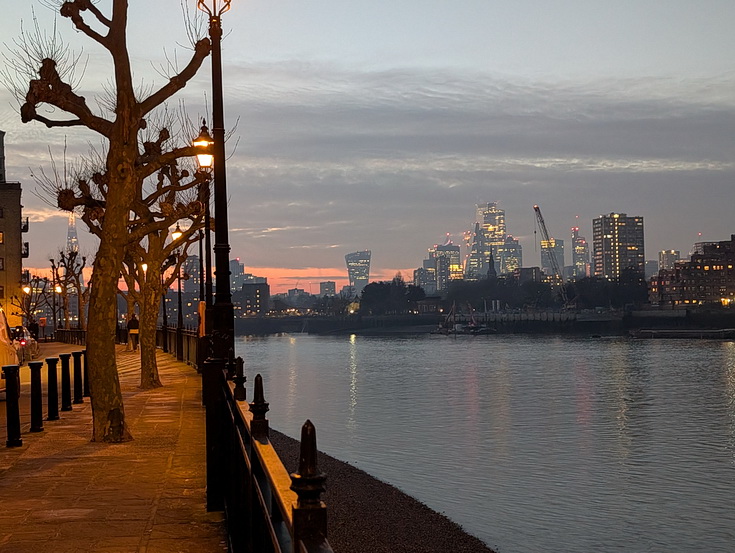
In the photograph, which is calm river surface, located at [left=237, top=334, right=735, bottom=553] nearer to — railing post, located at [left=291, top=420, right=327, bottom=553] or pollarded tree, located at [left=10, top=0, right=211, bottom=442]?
pollarded tree, located at [left=10, top=0, right=211, bottom=442]

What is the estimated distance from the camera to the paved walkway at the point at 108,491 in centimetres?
747

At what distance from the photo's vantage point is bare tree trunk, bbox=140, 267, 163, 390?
22797 mm

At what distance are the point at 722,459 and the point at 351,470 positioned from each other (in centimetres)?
1562

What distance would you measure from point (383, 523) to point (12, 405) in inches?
Answer: 453

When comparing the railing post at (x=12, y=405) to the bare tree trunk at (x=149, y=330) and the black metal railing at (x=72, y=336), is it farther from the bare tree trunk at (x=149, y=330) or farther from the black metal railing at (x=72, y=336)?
the black metal railing at (x=72, y=336)

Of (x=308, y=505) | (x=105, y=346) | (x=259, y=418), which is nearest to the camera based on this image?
(x=308, y=505)

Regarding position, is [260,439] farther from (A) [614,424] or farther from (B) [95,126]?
(A) [614,424]

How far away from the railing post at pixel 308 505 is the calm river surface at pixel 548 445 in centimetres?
2002

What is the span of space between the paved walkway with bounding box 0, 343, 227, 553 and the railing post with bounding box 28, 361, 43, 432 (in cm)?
20

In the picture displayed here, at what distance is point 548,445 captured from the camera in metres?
37.9

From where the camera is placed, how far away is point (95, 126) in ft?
43.9

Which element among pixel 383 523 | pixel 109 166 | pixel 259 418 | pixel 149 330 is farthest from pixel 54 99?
pixel 383 523

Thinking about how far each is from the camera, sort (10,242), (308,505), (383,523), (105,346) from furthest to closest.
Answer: (10,242)
(383,523)
(105,346)
(308,505)

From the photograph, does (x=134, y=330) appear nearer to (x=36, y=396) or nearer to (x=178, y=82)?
(x=36, y=396)
